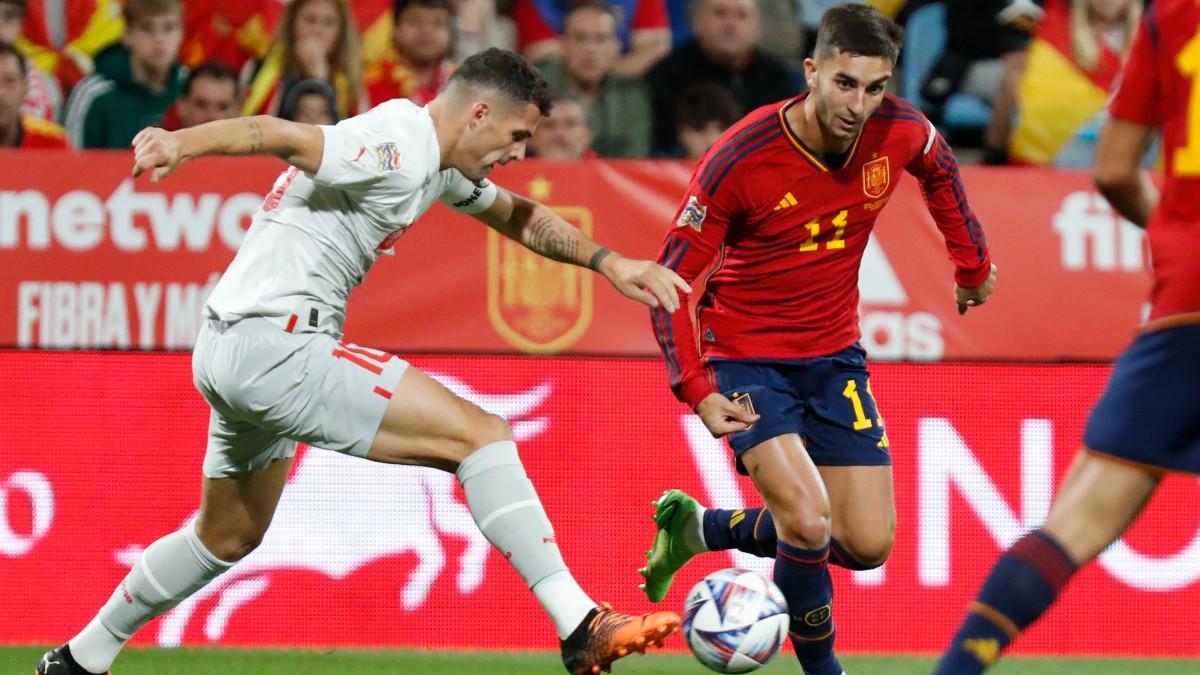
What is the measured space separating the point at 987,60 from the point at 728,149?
3950mm

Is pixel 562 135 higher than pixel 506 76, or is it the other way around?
pixel 506 76

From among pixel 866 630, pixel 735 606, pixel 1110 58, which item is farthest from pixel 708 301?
pixel 1110 58

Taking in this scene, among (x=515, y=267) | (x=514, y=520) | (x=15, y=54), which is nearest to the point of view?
(x=514, y=520)

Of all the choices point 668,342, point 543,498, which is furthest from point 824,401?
point 543,498

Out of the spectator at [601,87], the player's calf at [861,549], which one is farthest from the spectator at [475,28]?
the player's calf at [861,549]

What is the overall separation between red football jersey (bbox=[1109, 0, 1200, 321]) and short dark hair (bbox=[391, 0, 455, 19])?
207 inches

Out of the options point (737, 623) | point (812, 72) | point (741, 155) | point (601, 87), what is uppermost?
point (812, 72)

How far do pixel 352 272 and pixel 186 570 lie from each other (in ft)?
3.53

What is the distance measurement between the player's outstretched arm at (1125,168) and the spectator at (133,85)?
5.64 m

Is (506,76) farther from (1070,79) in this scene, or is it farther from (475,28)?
(1070,79)

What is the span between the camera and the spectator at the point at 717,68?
332 inches

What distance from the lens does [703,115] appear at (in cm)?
833

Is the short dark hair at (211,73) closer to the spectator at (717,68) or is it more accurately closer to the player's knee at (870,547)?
the spectator at (717,68)

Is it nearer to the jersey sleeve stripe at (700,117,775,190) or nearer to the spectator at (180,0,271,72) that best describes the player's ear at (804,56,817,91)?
the jersey sleeve stripe at (700,117,775,190)
